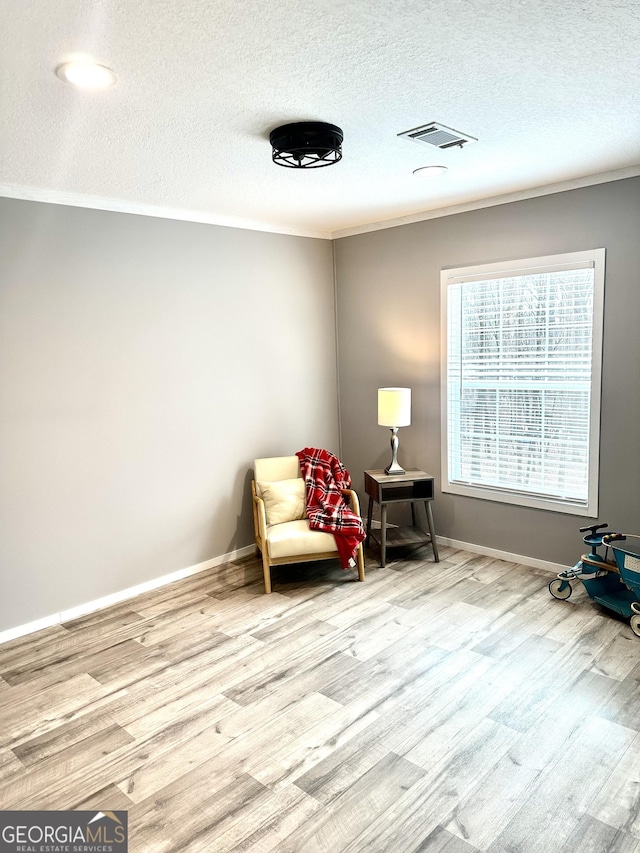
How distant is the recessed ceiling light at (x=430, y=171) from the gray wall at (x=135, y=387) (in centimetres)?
152

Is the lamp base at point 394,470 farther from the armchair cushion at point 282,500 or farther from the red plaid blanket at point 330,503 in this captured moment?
the armchair cushion at point 282,500

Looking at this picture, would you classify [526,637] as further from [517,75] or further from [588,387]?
[517,75]

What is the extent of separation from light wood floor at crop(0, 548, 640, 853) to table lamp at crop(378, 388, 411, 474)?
98 centimetres

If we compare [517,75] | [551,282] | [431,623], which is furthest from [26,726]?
[551,282]

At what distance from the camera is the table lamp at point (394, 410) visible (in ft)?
14.2

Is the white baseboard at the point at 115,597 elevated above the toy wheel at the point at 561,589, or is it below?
below

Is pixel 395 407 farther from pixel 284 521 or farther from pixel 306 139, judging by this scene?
pixel 306 139

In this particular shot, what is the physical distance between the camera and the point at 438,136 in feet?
8.94

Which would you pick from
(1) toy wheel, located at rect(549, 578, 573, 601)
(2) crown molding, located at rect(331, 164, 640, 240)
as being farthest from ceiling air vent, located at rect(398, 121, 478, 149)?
(1) toy wheel, located at rect(549, 578, 573, 601)

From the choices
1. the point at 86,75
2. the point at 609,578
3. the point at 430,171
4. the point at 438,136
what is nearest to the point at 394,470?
the point at 609,578

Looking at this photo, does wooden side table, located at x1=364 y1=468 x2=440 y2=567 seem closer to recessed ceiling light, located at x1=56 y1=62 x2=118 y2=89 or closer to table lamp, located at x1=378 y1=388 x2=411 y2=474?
table lamp, located at x1=378 y1=388 x2=411 y2=474

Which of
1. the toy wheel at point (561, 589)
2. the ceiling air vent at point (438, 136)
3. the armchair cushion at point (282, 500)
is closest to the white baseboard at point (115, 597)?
the armchair cushion at point (282, 500)

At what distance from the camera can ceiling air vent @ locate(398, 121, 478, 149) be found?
2.63 m

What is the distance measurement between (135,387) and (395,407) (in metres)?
1.80
